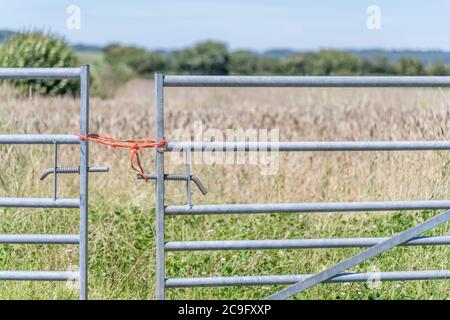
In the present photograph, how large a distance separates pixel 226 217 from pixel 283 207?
7.49ft

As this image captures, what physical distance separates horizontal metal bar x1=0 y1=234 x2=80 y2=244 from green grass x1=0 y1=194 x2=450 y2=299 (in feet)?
1.37

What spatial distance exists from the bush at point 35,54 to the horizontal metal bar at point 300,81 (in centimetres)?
1032

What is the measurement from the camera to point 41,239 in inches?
177

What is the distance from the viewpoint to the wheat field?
208 inches

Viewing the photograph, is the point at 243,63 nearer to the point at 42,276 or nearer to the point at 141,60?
the point at 141,60

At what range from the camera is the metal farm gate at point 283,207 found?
172 inches

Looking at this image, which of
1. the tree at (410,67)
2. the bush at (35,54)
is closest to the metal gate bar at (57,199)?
the bush at (35,54)

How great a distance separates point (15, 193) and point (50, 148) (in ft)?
4.03

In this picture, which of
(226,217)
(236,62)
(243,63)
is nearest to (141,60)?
(236,62)

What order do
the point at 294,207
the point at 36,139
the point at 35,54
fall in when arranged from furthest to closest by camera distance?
the point at 35,54
the point at 294,207
the point at 36,139

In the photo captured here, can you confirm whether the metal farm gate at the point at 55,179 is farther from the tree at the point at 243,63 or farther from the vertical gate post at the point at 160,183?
the tree at the point at 243,63

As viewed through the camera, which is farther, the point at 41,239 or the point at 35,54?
the point at 35,54

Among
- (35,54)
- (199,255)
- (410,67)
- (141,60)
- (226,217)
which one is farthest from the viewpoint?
(141,60)
